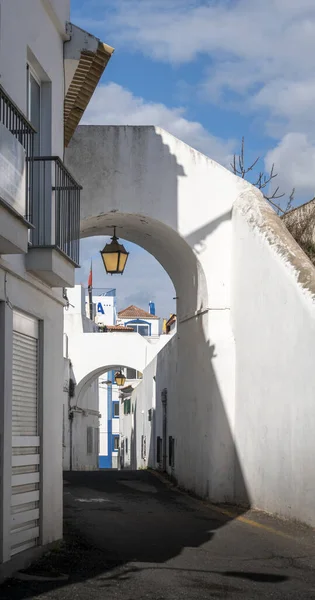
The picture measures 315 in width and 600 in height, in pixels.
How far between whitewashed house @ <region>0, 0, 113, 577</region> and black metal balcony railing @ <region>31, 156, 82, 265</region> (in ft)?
0.04

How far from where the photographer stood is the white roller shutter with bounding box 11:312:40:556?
8.30 metres

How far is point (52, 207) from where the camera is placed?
368 inches

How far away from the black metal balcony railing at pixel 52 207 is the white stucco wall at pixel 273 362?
3.31m

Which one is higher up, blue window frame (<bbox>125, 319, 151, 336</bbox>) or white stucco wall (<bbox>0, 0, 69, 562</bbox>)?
blue window frame (<bbox>125, 319, 151, 336</bbox>)

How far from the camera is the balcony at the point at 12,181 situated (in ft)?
23.0

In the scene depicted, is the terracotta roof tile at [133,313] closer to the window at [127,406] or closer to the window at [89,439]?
the window at [127,406]

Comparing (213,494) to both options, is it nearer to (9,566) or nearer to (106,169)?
(106,169)

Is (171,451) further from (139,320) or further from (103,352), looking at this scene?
(139,320)

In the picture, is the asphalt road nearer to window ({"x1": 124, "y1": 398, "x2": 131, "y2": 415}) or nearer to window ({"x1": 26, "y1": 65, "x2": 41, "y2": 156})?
window ({"x1": 26, "y1": 65, "x2": 41, "y2": 156})

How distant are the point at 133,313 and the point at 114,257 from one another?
62785mm

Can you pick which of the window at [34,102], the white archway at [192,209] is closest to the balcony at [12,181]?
the window at [34,102]

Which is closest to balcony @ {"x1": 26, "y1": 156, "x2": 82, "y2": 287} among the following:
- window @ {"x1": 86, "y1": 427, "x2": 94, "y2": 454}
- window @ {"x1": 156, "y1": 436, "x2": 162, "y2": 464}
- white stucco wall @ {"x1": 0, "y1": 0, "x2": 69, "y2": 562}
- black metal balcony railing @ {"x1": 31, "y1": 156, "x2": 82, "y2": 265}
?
black metal balcony railing @ {"x1": 31, "y1": 156, "x2": 82, "y2": 265}

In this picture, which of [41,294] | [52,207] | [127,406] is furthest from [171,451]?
[127,406]

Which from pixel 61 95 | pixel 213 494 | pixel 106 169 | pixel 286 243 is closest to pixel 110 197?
pixel 106 169
